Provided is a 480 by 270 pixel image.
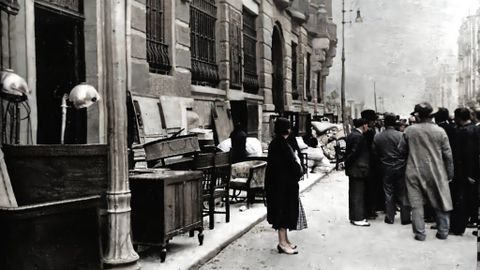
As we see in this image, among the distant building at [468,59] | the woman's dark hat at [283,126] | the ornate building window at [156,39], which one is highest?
the distant building at [468,59]

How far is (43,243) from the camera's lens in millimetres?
3865

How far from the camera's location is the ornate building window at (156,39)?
36.7 feet

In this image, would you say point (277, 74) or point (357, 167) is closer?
point (357, 167)

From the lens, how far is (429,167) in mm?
8133

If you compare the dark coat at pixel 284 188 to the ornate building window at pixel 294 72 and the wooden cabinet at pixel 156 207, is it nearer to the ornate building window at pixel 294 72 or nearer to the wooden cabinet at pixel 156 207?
the wooden cabinet at pixel 156 207

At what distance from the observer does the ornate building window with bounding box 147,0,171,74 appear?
11195 millimetres

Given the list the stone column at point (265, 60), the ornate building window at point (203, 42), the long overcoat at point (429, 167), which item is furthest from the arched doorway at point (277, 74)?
the long overcoat at point (429, 167)

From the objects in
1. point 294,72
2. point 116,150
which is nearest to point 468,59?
point 294,72

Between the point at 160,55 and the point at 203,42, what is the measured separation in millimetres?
3302

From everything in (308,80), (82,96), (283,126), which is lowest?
(283,126)

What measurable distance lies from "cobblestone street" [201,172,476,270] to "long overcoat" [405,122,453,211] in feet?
2.06

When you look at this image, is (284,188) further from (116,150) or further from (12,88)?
(12,88)

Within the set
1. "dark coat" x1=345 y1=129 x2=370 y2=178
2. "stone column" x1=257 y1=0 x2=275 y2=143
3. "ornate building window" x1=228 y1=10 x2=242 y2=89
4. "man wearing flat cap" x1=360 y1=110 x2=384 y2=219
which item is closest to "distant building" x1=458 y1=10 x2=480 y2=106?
"stone column" x1=257 y1=0 x2=275 y2=143

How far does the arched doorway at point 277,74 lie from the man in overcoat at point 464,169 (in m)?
15.1
